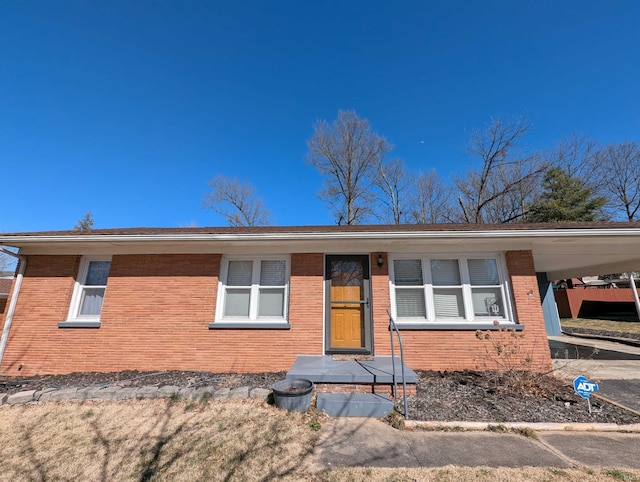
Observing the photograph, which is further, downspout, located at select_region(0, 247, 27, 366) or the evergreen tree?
the evergreen tree

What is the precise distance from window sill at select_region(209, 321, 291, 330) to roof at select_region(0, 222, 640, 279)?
1524mm

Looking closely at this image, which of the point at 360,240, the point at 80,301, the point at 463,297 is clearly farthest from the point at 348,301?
the point at 80,301

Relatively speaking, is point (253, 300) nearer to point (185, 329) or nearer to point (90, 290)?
point (185, 329)

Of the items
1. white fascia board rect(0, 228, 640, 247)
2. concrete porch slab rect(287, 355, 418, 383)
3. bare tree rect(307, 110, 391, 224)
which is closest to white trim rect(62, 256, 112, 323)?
white fascia board rect(0, 228, 640, 247)

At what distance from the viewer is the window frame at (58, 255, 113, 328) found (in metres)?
5.76

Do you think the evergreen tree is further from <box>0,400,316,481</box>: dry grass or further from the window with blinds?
<box>0,400,316,481</box>: dry grass

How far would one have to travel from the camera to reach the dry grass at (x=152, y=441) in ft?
8.66

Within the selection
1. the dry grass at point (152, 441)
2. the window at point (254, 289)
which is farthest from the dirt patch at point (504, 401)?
the window at point (254, 289)

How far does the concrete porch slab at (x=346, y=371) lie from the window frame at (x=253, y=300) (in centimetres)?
102

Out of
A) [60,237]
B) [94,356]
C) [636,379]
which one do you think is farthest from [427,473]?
[60,237]

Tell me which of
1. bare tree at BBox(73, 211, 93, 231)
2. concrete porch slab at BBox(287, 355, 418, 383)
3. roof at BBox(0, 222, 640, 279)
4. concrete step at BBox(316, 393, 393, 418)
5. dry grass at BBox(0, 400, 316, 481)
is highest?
bare tree at BBox(73, 211, 93, 231)

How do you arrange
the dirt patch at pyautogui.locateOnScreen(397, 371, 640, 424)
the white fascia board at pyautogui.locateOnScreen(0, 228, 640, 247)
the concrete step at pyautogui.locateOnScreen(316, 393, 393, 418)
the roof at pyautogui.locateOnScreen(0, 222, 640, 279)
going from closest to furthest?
the dirt patch at pyautogui.locateOnScreen(397, 371, 640, 424) → the concrete step at pyautogui.locateOnScreen(316, 393, 393, 418) → the white fascia board at pyautogui.locateOnScreen(0, 228, 640, 247) → the roof at pyautogui.locateOnScreen(0, 222, 640, 279)

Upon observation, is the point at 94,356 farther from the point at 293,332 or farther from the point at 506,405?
the point at 506,405

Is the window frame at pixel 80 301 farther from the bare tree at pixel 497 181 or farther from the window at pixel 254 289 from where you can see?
the bare tree at pixel 497 181
